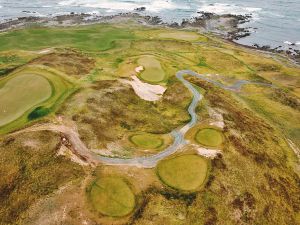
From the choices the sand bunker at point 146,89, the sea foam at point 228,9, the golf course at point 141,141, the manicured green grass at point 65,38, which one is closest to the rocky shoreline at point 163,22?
the sea foam at point 228,9

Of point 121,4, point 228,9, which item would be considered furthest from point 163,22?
point 228,9

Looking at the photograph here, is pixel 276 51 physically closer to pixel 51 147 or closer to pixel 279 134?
pixel 279 134

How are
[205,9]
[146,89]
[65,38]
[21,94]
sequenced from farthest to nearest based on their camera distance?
[205,9] → [65,38] → [146,89] → [21,94]

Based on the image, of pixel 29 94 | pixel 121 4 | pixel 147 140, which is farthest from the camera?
pixel 121 4

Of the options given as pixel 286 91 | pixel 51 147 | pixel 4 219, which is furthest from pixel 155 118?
pixel 286 91

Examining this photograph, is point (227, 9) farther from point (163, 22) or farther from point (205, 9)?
point (163, 22)
